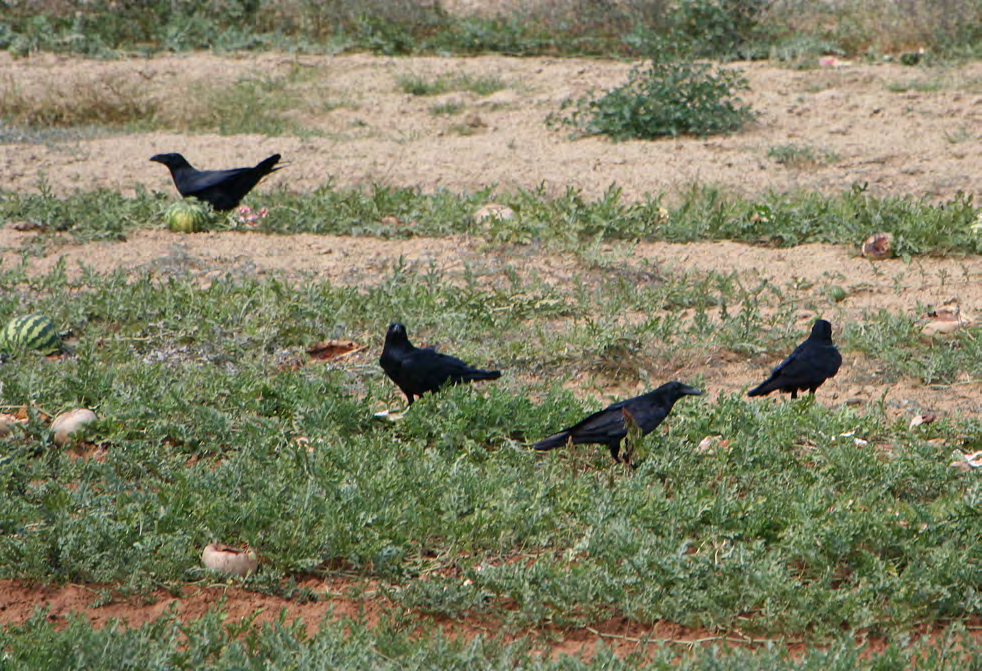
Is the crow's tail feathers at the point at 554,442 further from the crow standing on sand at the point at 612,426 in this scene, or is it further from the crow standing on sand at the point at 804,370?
the crow standing on sand at the point at 804,370

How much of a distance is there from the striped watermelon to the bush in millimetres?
5073

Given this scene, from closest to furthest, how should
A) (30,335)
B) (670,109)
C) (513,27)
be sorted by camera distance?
1. (30,335)
2. (670,109)
3. (513,27)

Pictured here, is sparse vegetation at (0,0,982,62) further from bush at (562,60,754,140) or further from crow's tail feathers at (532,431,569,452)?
crow's tail feathers at (532,431,569,452)

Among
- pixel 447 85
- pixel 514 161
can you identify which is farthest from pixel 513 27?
pixel 514 161

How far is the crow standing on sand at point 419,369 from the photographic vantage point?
16.2ft

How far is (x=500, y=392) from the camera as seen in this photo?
4898 millimetres

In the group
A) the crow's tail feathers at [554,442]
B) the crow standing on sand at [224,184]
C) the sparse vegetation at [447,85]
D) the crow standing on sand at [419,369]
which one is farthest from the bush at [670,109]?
the crow's tail feathers at [554,442]

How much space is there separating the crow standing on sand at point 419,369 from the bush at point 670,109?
4.97 meters

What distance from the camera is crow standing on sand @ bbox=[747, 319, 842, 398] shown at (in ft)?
16.2

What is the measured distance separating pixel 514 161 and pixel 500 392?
4.36 metres

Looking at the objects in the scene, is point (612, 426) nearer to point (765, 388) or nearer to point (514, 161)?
point (765, 388)

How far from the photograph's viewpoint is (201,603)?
12.2ft

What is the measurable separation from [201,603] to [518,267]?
3594 mm

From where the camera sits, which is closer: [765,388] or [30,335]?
[765,388]
